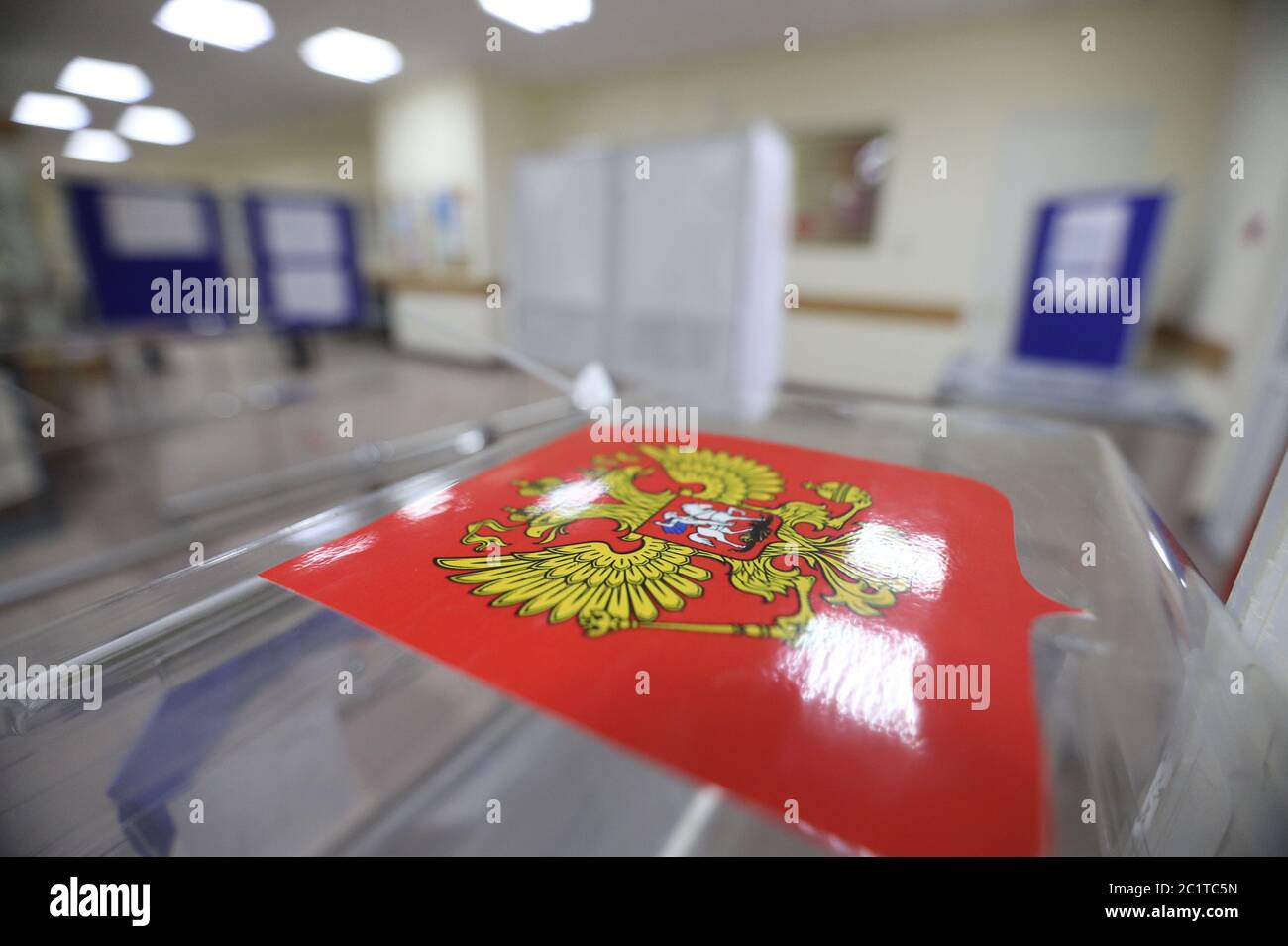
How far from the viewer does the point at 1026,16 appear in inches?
138

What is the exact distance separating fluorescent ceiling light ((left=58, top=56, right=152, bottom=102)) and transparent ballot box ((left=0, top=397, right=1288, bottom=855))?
1858 mm

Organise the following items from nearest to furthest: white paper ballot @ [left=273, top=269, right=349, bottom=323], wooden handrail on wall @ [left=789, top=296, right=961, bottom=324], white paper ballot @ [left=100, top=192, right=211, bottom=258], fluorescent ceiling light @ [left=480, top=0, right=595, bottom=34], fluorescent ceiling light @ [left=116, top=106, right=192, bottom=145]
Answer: fluorescent ceiling light @ [left=480, top=0, right=595, bottom=34]
fluorescent ceiling light @ [left=116, top=106, right=192, bottom=145]
white paper ballot @ [left=100, top=192, right=211, bottom=258]
white paper ballot @ [left=273, top=269, right=349, bottom=323]
wooden handrail on wall @ [left=789, top=296, right=961, bottom=324]

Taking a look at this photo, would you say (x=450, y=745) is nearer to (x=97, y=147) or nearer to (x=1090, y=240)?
(x=1090, y=240)

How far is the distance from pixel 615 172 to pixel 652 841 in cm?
236

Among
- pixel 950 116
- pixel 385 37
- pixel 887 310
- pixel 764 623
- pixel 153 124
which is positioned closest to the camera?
pixel 764 623

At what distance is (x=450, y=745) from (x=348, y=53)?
3280 millimetres

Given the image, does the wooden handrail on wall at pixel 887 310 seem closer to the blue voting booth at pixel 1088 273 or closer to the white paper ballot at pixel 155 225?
the blue voting booth at pixel 1088 273

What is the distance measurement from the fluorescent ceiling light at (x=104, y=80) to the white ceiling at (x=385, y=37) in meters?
0.03

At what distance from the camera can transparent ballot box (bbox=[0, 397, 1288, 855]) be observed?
354 millimetres

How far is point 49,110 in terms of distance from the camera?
176 centimetres

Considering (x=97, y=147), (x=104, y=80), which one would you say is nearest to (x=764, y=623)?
(x=104, y=80)

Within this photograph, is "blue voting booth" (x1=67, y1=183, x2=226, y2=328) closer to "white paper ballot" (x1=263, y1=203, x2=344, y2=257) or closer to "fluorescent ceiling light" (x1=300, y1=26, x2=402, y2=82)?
"white paper ballot" (x1=263, y1=203, x2=344, y2=257)

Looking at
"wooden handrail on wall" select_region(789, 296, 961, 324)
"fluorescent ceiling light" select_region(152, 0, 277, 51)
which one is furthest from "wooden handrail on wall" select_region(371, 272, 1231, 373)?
"fluorescent ceiling light" select_region(152, 0, 277, 51)
